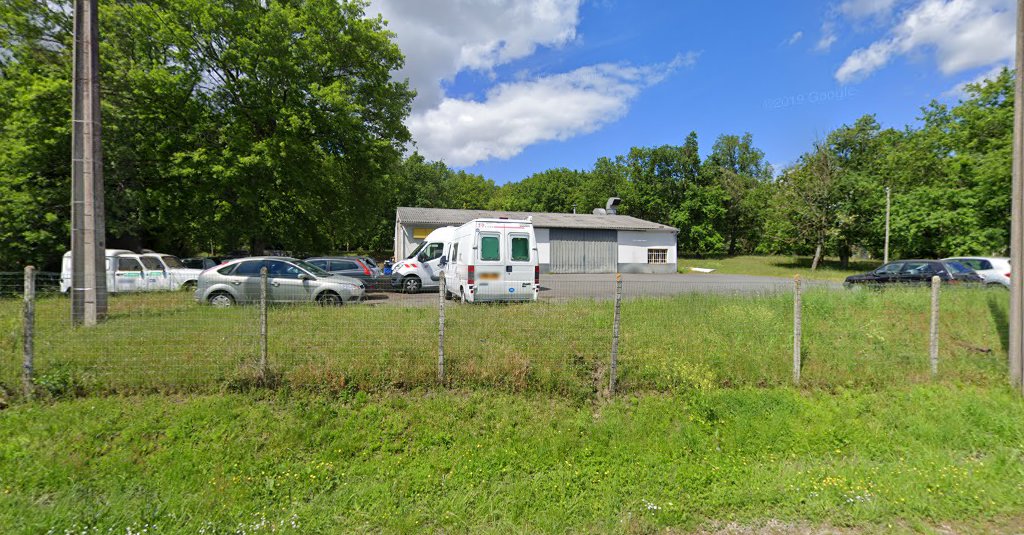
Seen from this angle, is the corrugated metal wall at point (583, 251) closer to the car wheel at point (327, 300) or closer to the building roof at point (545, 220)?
the building roof at point (545, 220)

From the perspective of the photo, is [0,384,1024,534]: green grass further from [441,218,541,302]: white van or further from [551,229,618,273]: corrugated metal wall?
[551,229,618,273]: corrugated metal wall

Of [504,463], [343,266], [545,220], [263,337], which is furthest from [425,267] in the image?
[545,220]

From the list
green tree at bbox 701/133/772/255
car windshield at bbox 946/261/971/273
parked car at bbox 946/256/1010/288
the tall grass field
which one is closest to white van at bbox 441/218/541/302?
the tall grass field

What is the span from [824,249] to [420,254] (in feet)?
119

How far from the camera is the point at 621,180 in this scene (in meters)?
55.5

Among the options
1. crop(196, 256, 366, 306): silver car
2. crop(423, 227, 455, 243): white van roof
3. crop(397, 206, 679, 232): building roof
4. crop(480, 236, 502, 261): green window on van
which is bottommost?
crop(196, 256, 366, 306): silver car

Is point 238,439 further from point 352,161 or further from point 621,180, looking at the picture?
point 621,180

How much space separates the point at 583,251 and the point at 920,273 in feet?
61.5

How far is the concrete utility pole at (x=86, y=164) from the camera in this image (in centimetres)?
730

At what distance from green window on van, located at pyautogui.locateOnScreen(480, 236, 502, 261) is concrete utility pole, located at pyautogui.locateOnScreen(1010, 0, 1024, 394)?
9.09 meters

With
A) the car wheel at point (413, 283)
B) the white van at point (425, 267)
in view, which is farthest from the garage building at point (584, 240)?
the car wheel at point (413, 283)

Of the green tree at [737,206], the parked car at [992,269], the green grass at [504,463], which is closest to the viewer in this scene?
the green grass at [504,463]

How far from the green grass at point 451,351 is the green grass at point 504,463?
294mm

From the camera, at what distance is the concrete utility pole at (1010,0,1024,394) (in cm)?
584
